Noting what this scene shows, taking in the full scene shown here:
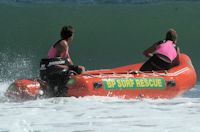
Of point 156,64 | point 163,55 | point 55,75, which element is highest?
point 163,55

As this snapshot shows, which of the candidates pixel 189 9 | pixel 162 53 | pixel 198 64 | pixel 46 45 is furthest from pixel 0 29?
pixel 162 53

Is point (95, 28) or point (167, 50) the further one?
point (95, 28)

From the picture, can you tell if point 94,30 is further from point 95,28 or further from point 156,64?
point 156,64

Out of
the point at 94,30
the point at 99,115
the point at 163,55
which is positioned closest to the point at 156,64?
the point at 163,55

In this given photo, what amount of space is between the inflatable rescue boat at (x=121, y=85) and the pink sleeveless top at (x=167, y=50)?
0.20 metres

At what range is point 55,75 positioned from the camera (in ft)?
28.0

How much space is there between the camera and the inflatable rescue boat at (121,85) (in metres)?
8.39

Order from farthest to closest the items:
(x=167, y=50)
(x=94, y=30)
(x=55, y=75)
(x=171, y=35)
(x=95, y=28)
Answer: (x=95, y=28)
(x=94, y=30)
(x=171, y=35)
(x=167, y=50)
(x=55, y=75)

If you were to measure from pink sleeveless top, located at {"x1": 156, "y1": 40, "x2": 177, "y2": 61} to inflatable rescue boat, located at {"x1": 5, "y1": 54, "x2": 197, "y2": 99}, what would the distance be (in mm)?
195

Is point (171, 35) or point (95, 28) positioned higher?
point (95, 28)

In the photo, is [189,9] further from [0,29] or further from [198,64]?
[0,29]

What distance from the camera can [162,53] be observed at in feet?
30.4

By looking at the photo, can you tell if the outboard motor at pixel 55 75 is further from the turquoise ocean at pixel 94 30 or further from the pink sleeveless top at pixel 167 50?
the pink sleeveless top at pixel 167 50

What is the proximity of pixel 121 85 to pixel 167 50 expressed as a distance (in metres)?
1.01
